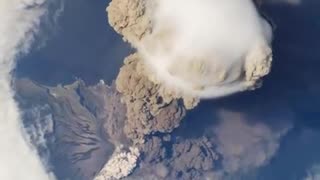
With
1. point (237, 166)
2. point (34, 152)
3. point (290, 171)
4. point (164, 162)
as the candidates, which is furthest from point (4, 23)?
point (290, 171)

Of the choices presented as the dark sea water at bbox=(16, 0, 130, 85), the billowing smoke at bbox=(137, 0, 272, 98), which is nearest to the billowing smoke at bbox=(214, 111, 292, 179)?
the dark sea water at bbox=(16, 0, 130, 85)

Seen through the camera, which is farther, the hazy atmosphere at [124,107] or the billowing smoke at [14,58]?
the billowing smoke at [14,58]

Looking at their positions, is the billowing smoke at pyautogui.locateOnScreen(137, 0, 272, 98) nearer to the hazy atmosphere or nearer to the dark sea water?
the hazy atmosphere

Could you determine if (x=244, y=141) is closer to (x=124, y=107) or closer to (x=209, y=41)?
(x=124, y=107)

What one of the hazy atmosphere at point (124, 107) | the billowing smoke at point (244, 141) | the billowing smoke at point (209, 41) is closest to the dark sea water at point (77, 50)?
the hazy atmosphere at point (124, 107)

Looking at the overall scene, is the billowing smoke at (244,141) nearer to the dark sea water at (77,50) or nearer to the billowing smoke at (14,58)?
the dark sea water at (77,50)

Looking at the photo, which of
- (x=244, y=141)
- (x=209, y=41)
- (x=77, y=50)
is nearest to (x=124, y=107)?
(x=77, y=50)

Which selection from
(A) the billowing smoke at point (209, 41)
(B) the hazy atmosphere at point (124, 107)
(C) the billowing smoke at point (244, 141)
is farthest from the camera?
(C) the billowing smoke at point (244, 141)
